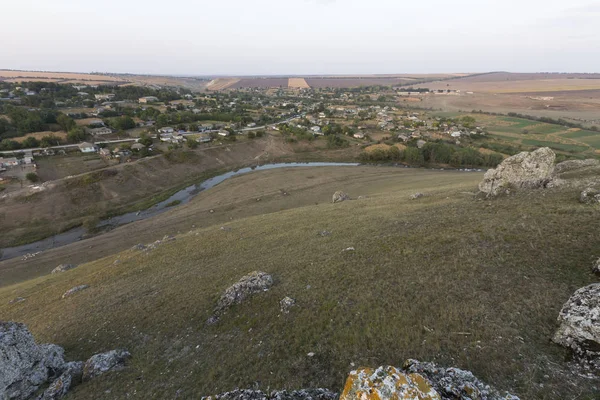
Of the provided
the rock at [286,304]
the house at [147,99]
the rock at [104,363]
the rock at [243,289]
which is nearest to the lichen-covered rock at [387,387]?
the rock at [286,304]

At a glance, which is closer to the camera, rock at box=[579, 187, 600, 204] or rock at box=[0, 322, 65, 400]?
rock at box=[0, 322, 65, 400]

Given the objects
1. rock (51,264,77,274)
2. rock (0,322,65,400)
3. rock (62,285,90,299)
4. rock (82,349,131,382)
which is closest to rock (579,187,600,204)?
rock (82,349,131,382)

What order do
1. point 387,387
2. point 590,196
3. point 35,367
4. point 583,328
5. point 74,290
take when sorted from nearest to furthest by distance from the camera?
point 387,387 < point 583,328 < point 35,367 < point 590,196 < point 74,290

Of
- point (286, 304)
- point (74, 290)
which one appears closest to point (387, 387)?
point (286, 304)

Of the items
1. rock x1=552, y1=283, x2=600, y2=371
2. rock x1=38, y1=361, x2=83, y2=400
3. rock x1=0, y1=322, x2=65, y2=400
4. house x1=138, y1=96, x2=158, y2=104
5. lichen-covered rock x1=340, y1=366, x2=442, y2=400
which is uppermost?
house x1=138, y1=96, x2=158, y2=104

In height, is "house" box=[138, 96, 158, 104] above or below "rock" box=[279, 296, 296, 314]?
above

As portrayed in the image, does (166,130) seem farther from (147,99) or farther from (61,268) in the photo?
(61,268)

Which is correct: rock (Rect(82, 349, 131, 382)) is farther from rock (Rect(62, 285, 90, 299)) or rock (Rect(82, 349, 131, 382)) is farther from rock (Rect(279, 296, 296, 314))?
rock (Rect(62, 285, 90, 299))
